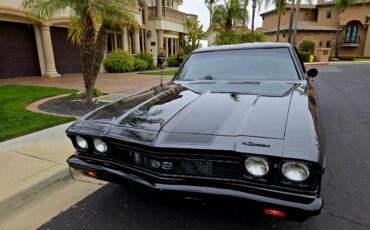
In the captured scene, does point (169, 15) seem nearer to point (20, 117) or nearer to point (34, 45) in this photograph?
point (34, 45)

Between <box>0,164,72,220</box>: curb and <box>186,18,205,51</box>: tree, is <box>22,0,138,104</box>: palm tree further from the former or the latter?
<box>186,18,205,51</box>: tree

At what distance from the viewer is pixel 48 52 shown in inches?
540

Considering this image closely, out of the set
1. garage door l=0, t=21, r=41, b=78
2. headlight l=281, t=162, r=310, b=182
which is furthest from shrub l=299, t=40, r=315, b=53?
headlight l=281, t=162, r=310, b=182

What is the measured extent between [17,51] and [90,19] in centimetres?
912

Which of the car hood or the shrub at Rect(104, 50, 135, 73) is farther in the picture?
the shrub at Rect(104, 50, 135, 73)

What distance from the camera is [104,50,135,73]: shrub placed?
16750mm

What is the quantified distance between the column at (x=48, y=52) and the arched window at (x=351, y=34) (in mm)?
38908

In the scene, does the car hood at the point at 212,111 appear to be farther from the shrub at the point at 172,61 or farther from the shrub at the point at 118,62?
the shrub at the point at 172,61

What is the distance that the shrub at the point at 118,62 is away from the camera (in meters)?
16.8

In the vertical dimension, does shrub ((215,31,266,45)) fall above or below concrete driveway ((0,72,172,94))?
above

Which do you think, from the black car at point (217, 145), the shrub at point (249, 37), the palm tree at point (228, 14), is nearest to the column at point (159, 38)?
the palm tree at point (228, 14)

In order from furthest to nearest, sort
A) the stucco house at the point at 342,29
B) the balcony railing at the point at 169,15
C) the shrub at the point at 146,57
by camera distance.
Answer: the stucco house at the point at 342,29
the balcony railing at the point at 169,15
the shrub at the point at 146,57

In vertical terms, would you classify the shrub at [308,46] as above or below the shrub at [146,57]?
above

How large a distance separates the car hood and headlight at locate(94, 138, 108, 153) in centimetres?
19
